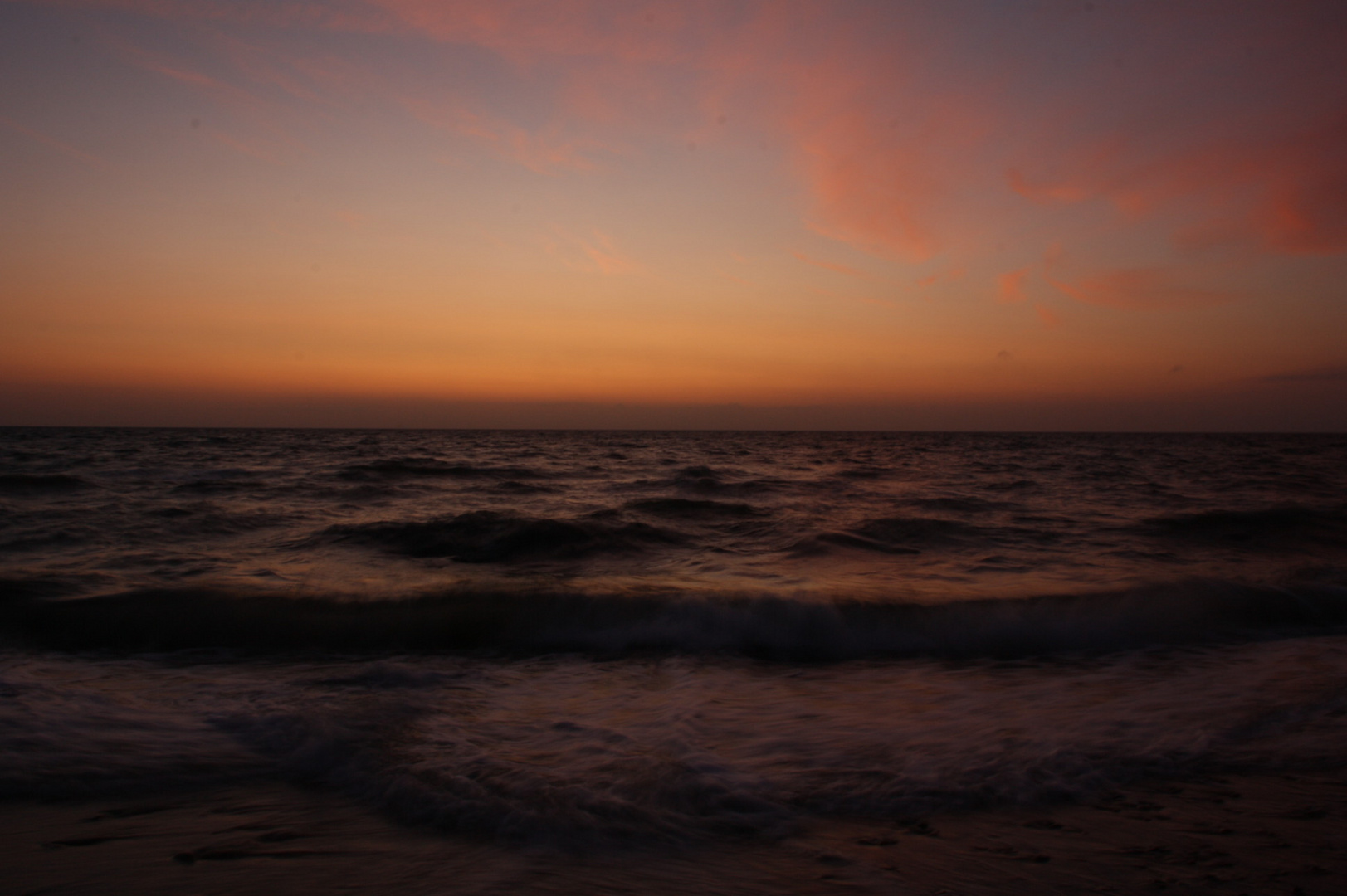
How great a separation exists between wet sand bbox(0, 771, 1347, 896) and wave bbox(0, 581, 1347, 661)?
297 centimetres

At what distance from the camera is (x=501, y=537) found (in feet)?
36.0

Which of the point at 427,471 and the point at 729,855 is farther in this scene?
the point at 427,471

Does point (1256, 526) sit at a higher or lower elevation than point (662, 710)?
higher

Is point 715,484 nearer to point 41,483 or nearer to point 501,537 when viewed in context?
point 501,537

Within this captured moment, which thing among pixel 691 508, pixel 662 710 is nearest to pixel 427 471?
pixel 691 508

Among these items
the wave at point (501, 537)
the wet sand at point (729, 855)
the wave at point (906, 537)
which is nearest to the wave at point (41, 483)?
the wave at point (501, 537)

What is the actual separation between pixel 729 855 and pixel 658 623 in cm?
400

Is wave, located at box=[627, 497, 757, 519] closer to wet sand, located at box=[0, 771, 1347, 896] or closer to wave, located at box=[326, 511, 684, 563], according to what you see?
wave, located at box=[326, 511, 684, 563]

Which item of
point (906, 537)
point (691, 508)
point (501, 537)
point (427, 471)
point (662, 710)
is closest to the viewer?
point (662, 710)

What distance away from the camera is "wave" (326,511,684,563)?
998cm

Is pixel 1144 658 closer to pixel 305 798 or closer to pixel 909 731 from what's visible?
pixel 909 731

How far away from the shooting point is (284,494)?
1559 cm

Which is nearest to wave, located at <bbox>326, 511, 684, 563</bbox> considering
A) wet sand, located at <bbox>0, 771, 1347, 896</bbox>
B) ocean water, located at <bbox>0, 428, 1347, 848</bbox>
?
ocean water, located at <bbox>0, 428, 1347, 848</bbox>

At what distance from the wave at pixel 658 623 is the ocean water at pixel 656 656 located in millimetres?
38
